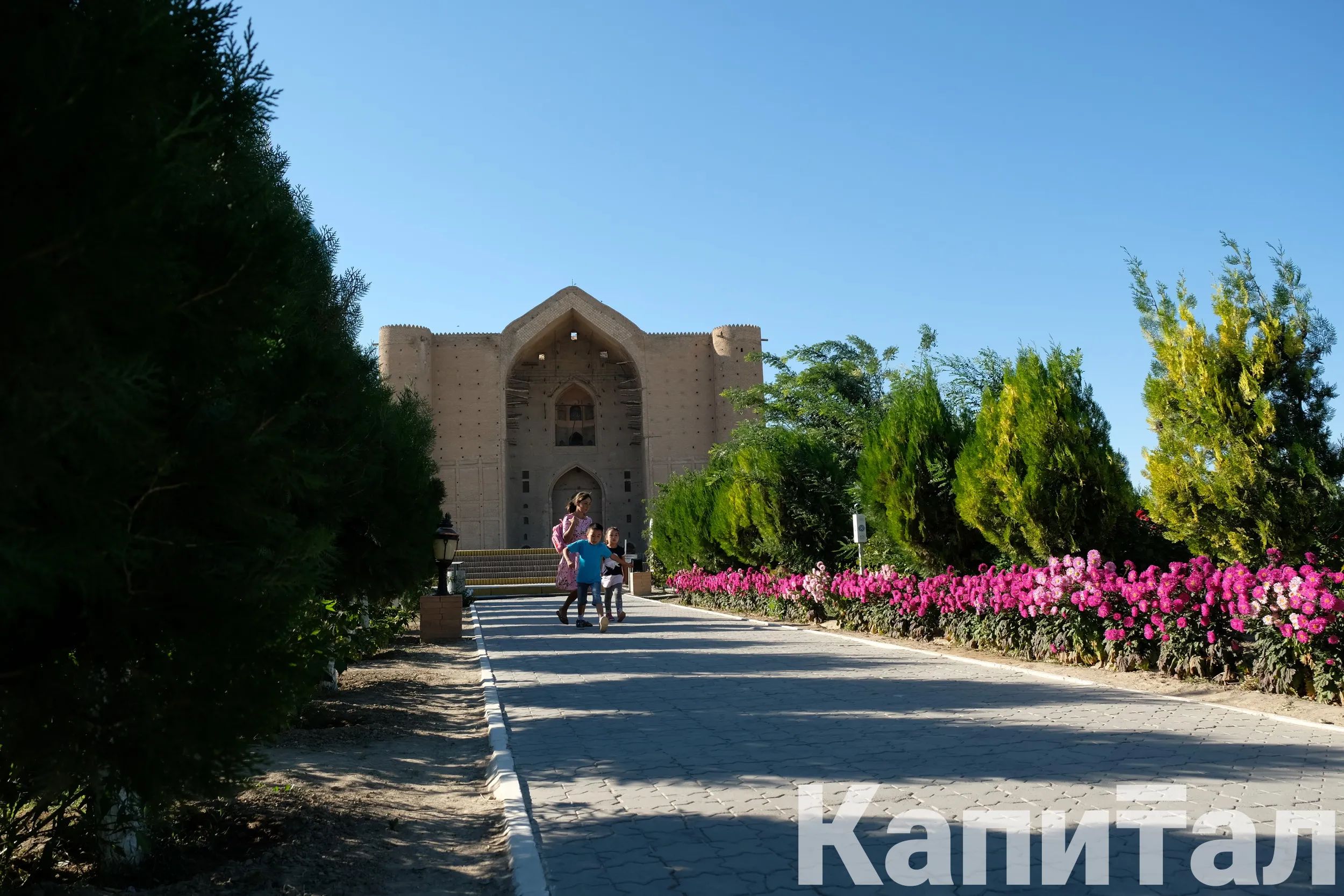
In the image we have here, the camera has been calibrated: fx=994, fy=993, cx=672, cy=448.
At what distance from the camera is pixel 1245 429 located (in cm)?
683

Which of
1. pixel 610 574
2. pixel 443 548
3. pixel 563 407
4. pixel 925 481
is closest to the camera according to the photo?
pixel 925 481

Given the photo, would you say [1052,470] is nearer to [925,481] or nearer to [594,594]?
[925,481]

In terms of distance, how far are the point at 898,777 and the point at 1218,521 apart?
4070mm

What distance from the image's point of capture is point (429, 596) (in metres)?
14.4

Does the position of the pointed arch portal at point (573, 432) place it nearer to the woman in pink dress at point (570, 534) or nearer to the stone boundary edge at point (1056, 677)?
the woman in pink dress at point (570, 534)

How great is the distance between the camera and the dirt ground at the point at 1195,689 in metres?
5.68

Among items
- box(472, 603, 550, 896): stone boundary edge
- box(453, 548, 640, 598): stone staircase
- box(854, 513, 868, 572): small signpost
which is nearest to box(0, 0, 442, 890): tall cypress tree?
box(472, 603, 550, 896): stone boundary edge

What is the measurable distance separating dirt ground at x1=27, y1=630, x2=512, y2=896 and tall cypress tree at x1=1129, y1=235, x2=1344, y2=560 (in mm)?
5218

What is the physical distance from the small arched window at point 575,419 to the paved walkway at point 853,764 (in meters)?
36.1

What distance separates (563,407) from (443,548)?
3107cm

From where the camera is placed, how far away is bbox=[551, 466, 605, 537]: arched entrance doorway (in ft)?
143

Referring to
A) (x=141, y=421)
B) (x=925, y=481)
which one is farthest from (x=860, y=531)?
(x=141, y=421)

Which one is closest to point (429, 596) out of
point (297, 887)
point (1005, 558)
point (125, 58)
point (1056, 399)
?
point (1005, 558)

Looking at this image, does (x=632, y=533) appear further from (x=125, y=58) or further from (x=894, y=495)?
(x=125, y=58)
